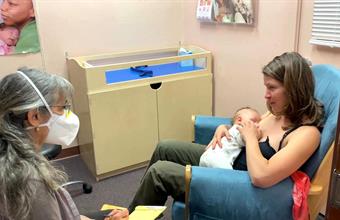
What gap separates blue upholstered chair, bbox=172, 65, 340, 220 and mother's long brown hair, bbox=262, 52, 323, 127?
7 centimetres

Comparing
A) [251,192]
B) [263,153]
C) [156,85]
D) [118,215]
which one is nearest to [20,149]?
[118,215]

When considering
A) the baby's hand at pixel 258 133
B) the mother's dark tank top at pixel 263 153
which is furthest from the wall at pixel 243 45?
the mother's dark tank top at pixel 263 153

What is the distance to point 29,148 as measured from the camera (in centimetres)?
96

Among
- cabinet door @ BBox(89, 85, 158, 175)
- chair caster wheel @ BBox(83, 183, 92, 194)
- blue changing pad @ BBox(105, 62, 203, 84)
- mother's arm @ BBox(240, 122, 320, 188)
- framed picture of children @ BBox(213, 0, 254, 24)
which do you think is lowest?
chair caster wheel @ BBox(83, 183, 92, 194)

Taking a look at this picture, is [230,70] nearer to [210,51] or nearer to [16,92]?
[210,51]

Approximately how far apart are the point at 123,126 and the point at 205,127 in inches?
29.7

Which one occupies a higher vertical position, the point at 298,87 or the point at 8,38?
the point at 8,38

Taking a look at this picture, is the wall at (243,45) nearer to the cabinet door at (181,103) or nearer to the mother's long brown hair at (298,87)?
the cabinet door at (181,103)

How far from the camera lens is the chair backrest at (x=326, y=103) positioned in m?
1.35

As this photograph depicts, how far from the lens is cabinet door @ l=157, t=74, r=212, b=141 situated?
262cm

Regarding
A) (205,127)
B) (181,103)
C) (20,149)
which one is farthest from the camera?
(181,103)

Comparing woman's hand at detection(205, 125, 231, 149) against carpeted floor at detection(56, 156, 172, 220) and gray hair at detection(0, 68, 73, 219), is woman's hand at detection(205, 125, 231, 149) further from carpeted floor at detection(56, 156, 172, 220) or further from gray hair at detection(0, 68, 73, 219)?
gray hair at detection(0, 68, 73, 219)

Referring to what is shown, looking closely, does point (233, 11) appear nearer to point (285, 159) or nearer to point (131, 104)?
point (131, 104)

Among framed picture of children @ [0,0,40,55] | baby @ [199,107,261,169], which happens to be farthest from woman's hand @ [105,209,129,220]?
framed picture of children @ [0,0,40,55]
